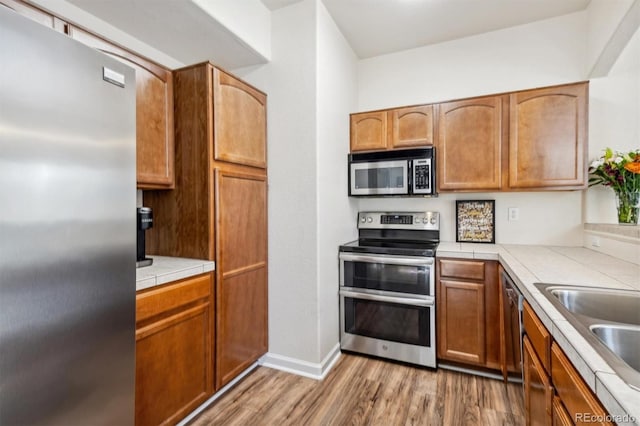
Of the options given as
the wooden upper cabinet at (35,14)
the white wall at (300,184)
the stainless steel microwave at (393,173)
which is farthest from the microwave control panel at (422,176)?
the wooden upper cabinet at (35,14)

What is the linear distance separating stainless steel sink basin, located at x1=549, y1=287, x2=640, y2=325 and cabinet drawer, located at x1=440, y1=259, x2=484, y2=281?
92 centimetres

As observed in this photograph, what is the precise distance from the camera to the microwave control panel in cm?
251

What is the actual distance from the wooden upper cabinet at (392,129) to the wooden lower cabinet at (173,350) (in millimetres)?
1792

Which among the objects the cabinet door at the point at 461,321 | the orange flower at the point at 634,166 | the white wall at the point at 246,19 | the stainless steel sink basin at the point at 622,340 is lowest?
the cabinet door at the point at 461,321

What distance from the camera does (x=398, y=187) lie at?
260 centimetres

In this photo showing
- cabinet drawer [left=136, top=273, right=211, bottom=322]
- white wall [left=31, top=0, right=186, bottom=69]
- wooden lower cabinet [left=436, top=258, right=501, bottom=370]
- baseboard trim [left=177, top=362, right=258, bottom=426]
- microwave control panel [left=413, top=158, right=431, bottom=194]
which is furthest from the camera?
microwave control panel [left=413, top=158, right=431, bottom=194]

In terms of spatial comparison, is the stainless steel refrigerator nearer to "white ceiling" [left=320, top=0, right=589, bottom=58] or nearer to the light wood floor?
the light wood floor

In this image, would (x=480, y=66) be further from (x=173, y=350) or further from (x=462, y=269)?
(x=173, y=350)

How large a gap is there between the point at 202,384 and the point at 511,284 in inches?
73.9

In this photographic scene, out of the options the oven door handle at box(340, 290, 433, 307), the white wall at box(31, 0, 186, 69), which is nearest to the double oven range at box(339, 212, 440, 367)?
the oven door handle at box(340, 290, 433, 307)

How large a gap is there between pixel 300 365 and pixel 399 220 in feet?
4.99

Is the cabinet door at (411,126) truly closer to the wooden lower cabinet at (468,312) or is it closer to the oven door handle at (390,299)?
the wooden lower cabinet at (468,312)

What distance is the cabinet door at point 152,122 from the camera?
167 cm

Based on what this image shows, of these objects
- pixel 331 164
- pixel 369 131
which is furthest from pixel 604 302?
pixel 369 131
